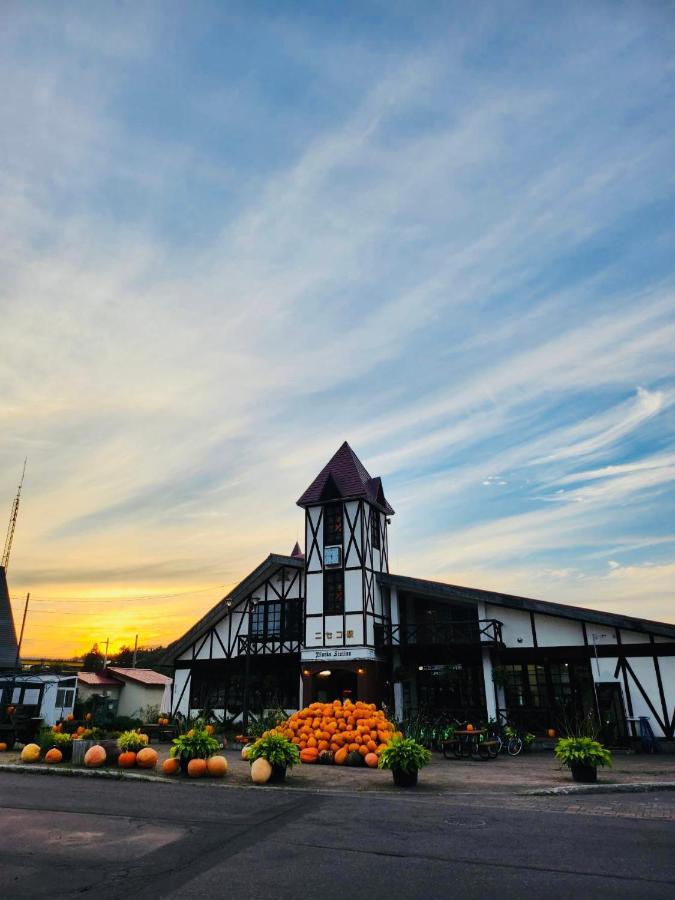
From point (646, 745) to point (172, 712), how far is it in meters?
20.8

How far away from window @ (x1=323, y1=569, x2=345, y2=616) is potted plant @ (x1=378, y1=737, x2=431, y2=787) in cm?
1267

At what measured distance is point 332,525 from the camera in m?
26.8

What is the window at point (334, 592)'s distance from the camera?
2533 centimetres

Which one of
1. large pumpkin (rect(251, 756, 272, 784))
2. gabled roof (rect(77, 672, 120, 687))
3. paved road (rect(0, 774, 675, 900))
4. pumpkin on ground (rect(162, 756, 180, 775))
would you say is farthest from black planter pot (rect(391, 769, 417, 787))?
gabled roof (rect(77, 672, 120, 687))

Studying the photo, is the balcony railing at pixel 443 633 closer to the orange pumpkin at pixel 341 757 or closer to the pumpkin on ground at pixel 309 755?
the orange pumpkin at pixel 341 757

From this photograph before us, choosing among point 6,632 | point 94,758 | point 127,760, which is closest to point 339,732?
point 127,760

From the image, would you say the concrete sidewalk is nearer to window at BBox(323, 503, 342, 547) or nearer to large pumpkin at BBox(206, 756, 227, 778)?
large pumpkin at BBox(206, 756, 227, 778)

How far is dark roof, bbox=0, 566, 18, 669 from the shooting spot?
30442mm

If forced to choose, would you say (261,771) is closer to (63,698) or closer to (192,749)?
(192,749)

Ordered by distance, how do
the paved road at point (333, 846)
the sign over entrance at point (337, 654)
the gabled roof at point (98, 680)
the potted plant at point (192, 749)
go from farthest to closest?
the gabled roof at point (98, 680) → the sign over entrance at point (337, 654) → the potted plant at point (192, 749) → the paved road at point (333, 846)

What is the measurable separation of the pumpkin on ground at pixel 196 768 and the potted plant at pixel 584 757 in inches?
308

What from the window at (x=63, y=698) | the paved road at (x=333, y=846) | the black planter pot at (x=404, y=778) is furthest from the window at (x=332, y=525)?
the paved road at (x=333, y=846)

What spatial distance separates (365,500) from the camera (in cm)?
2652

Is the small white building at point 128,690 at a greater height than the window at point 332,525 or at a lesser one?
lesser
